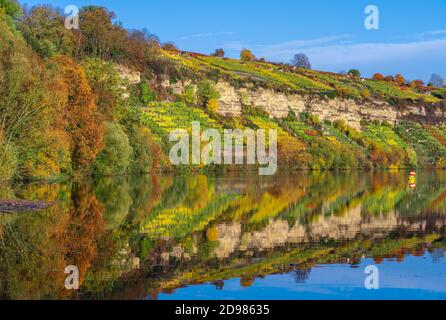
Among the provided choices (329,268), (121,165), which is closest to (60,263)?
(329,268)

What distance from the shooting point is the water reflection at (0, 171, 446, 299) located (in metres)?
12.4

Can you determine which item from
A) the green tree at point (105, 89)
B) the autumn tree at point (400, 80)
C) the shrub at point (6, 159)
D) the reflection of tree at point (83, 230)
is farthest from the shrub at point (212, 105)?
the autumn tree at point (400, 80)

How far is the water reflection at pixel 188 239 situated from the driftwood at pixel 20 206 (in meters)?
0.89

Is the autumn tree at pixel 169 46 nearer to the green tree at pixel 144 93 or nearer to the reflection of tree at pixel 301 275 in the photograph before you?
the green tree at pixel 144 93

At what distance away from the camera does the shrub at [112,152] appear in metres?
49.0

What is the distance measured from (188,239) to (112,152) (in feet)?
104

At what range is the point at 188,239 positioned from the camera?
59.7 feet

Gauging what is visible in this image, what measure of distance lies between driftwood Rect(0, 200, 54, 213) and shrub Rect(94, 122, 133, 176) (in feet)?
77.7

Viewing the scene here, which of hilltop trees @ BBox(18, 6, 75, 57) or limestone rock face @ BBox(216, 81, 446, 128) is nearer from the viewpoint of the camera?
hilltop trees @ BBox(18, 6, 75, 57)

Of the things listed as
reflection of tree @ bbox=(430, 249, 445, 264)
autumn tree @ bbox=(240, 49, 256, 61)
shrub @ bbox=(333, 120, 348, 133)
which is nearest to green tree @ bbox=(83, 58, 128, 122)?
reflection of tree @ bbox=(430, 249, 445, 264)

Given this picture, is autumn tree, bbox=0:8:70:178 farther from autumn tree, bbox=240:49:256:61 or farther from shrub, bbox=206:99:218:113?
autumn tree, bbox=240:49:256:61

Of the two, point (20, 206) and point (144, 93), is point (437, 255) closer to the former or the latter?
point (20, 206)

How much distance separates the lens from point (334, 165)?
8319 centimetres
